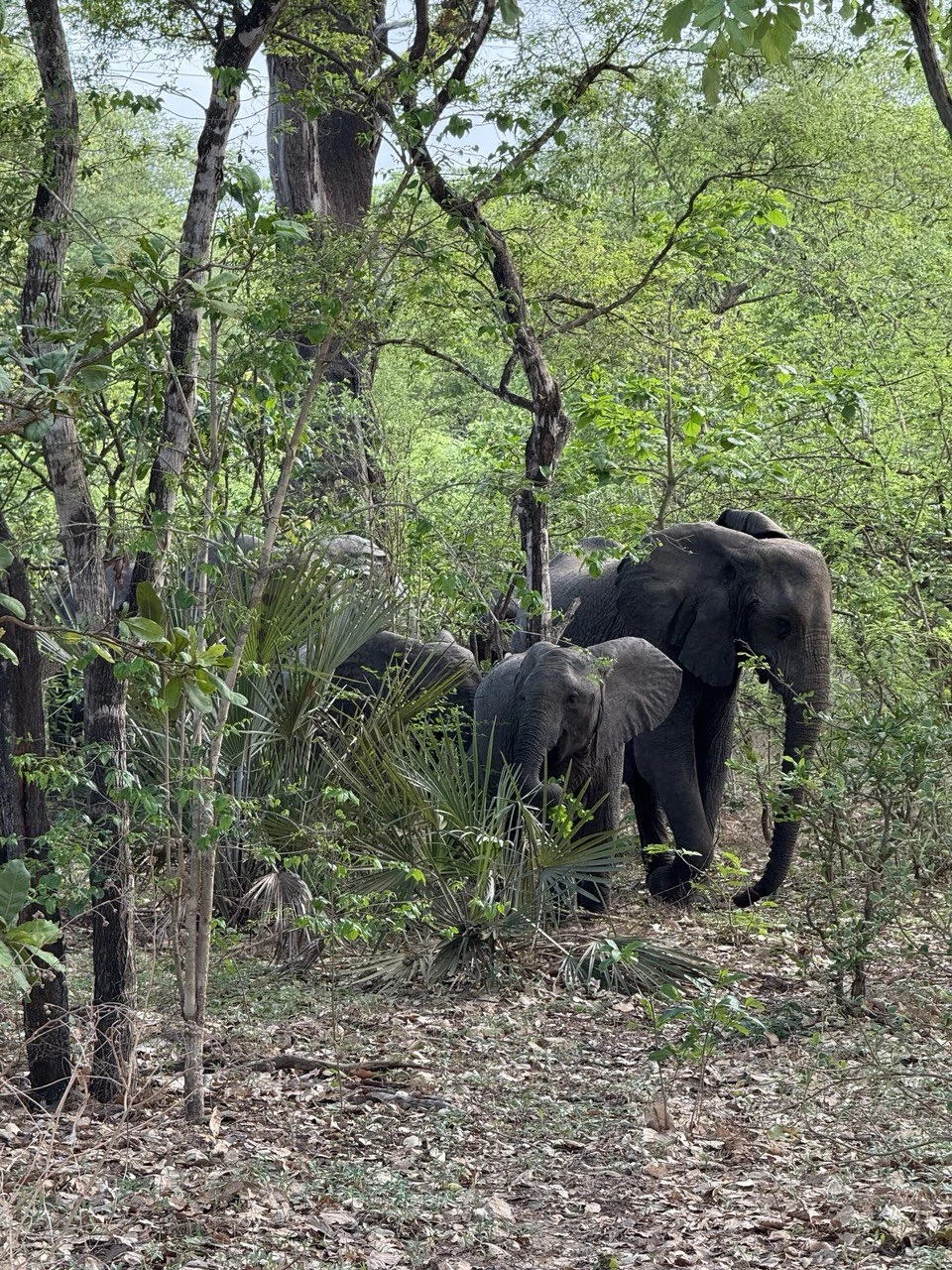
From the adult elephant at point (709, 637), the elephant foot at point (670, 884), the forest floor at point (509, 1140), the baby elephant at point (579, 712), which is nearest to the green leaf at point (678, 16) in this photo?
the forest floor at point (509, 1140)

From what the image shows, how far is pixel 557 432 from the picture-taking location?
1124 cm

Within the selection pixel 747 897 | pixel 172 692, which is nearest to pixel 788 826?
pixel 747 897

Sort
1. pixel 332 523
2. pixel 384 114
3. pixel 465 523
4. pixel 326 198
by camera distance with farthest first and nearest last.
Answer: pixel 326 198 < pixel 465 523 < pixel 384 114 < pixel 332 523

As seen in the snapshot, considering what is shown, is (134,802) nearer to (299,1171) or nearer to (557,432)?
(299,1171)

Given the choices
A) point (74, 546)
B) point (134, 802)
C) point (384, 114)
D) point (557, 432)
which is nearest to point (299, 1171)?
point (134, 802)

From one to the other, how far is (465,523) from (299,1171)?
769 cm

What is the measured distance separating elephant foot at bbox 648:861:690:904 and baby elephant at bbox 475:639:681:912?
0.65m

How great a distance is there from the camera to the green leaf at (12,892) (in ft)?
9.72

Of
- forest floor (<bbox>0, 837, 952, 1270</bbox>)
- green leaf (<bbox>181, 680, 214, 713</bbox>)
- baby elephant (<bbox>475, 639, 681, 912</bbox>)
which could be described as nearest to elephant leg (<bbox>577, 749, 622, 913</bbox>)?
baby elephant (<bbox>475, 639, 681, 912</bbox>)

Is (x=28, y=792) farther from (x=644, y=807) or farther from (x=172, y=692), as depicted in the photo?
(x=644, y=807)

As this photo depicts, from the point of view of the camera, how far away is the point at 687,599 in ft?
36.6

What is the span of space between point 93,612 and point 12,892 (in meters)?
3.33

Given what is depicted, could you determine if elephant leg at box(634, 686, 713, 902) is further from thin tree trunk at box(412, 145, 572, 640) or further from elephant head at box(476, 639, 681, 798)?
thin tree trunk at box(412, 145, 572, 640)

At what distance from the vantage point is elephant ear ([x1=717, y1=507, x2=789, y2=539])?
36.7 ft
